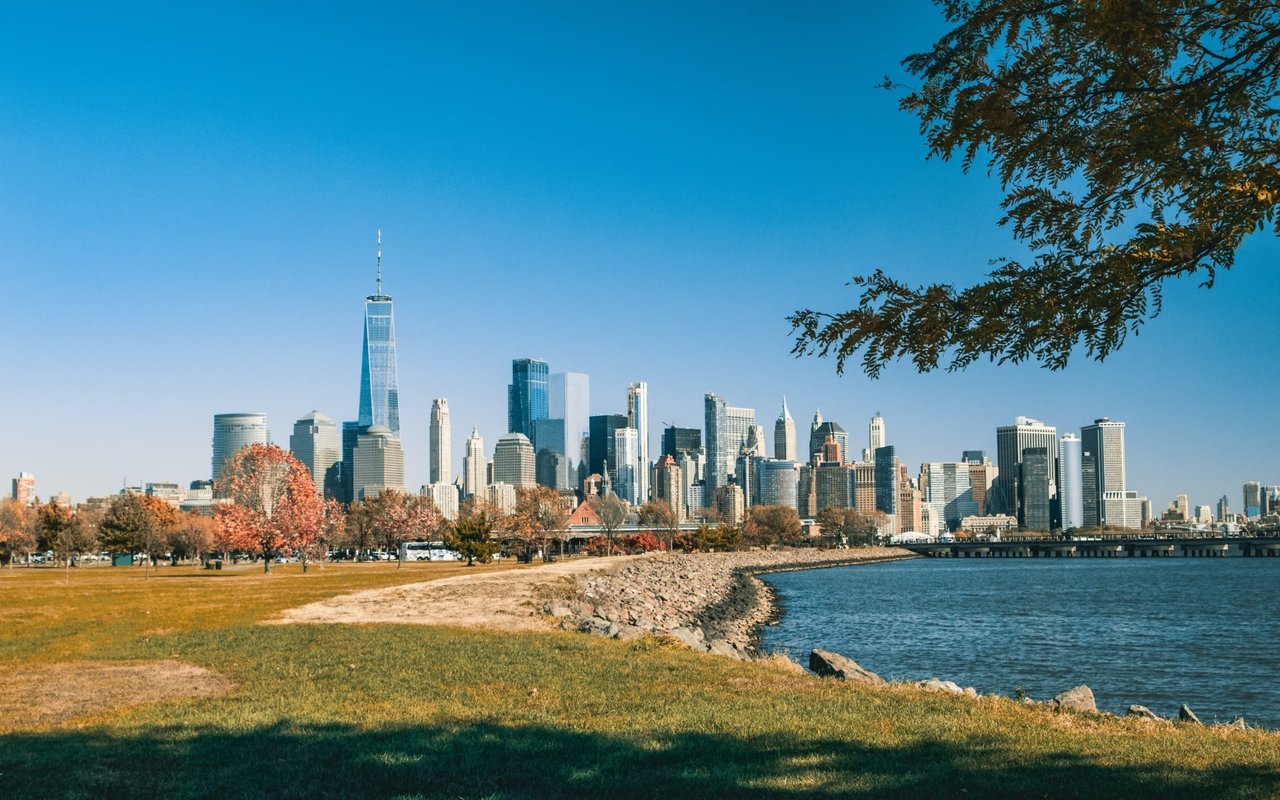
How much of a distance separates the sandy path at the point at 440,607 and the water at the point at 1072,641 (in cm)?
1048

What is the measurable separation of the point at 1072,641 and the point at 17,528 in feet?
388

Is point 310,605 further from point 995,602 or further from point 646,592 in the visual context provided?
point 995,602

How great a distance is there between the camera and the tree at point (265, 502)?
6625 centimetres

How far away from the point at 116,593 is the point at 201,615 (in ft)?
53.4

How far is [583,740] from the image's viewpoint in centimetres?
1135

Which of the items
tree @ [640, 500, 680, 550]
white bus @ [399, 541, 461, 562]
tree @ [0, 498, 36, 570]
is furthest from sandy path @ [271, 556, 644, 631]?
tree @ [640, 500, 680, 550]

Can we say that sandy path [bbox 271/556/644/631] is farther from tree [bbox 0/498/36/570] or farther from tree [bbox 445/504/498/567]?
tree [bbox 0/498/36/570]

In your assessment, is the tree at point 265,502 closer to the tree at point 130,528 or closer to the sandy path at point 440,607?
the tree at point 130,528

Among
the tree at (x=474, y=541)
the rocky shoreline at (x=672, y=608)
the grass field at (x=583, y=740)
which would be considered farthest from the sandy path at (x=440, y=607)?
the tree at (x=474, y=541)

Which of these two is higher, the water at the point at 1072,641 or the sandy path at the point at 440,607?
the sandy path at the point at 440,607

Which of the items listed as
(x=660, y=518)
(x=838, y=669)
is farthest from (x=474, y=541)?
(x=660, y=518)

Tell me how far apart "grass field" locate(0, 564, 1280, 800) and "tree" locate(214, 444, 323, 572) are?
1945 inches

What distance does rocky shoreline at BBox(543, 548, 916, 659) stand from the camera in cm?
2750

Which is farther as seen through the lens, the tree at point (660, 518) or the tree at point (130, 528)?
the tree at point (660, 518)
